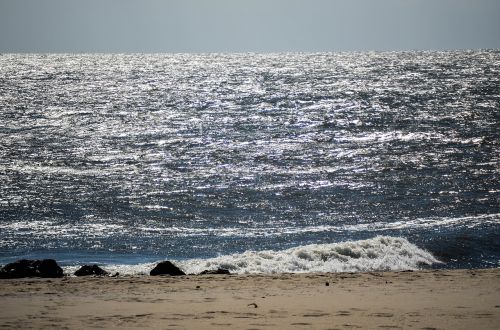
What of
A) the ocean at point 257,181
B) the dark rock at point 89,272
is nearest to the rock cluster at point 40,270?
the dark rock at point 89,272

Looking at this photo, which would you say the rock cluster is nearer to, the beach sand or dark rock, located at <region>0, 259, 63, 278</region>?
dark rock, located at <region>0, 259, 63, 278</region>

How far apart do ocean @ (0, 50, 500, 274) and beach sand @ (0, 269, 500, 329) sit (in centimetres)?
559

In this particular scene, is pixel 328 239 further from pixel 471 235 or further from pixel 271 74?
pixel 271 74

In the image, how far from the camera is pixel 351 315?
11844 millimetres

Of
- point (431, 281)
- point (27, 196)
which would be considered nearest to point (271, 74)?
point (27, 196)

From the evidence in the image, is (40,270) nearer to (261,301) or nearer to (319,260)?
(261,301)

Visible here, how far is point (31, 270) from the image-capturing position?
18.2 metres

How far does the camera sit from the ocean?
82.0 ft

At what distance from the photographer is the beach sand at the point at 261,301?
37.1 ft

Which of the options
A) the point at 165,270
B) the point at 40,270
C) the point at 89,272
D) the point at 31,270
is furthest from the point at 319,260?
the point at 31,270

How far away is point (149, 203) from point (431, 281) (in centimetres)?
1990

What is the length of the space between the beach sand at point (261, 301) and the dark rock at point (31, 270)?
1870 millimetres

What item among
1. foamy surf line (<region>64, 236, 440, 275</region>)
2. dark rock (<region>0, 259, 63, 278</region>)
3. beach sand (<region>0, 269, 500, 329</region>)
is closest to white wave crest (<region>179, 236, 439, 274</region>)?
foamy surf line (<region>64, 236, 440, 275</region>)

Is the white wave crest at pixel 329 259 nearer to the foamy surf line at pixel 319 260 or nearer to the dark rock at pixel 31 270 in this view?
the foamy surf line at pixel 319 260
